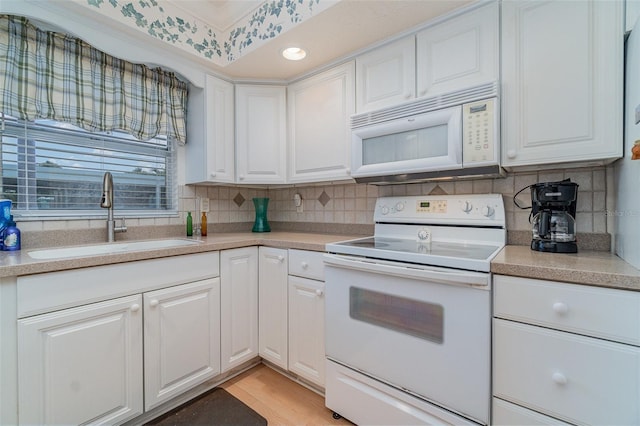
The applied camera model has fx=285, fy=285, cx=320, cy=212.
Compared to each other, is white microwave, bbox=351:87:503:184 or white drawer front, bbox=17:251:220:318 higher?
white microwave, bbox=351:87:503:184

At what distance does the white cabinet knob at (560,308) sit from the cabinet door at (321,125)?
1.24 meters

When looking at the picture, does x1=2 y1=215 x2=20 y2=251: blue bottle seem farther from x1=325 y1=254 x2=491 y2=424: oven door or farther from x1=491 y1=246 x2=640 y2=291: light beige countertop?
x1=491 y1=246 x2=640 y2=291: light beige countertop

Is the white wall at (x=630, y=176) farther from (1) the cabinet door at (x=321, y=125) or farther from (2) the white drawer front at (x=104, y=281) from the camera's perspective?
(2) the white drawer front at (x=104, y=281)

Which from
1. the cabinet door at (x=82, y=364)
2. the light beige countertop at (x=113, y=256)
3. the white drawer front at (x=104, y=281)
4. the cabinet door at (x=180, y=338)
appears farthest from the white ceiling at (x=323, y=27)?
the cabinet door at (x=82, y=364)

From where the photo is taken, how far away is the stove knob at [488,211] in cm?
154

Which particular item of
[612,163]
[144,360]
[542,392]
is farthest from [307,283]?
[612,163]

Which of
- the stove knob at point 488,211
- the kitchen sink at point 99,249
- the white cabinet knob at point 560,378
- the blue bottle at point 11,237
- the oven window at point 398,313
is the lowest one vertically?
the white cabinet knob at point 560,378

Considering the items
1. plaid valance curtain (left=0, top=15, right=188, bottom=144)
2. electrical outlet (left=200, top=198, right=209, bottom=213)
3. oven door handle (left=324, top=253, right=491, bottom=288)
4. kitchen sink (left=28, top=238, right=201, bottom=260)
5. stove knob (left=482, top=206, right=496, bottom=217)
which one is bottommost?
oven door handle (left=324, top=253, right=491, bottom=288)

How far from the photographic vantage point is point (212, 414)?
1537 mm

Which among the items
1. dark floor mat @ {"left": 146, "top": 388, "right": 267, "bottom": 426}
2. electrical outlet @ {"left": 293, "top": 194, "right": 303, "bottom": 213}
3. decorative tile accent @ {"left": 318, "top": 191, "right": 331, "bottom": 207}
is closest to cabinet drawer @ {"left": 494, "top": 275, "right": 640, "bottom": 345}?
dark floor mat @ {"left": 146, "top": 388, "right": 267, "bottom": 426}

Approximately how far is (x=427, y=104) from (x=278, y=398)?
6.10 feet

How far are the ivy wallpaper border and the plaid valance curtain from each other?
11.2 inches

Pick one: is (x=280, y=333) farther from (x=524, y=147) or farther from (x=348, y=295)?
(x=524, y=147)

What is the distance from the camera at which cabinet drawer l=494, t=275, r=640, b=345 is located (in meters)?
0.86
